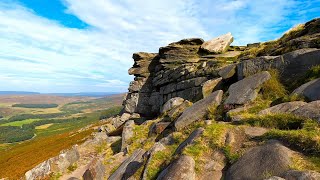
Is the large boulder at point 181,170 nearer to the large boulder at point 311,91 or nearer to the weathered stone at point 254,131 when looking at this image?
the weathered stone at point 254,131

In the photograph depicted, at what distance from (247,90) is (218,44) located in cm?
2695

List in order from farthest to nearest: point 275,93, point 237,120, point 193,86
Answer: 1. point 193,86
2. point 275,93
3. point 237,120

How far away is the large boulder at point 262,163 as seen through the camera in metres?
8.75

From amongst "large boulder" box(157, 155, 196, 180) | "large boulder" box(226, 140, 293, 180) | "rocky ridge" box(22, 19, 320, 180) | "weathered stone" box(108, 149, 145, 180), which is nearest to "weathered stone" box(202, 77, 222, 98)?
"rocky ridge" box(22, 19, 320, 180)

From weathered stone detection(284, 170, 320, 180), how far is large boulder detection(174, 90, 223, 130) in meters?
10.8

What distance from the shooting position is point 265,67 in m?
20.7

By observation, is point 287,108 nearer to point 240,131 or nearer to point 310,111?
point 310,111

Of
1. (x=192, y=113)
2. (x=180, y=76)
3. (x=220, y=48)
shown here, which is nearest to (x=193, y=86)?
(x=180, y=76)

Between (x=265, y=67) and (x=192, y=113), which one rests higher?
(x=265, y=67)

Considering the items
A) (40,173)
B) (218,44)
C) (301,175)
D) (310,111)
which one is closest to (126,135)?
(40,173)

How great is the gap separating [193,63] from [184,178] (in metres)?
31.9

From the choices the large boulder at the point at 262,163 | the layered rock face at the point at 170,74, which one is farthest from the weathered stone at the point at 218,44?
the large boulder at the point at 262,163

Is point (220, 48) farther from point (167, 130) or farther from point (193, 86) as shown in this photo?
point (167, 130)

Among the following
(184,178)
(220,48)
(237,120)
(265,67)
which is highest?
(220,48)
